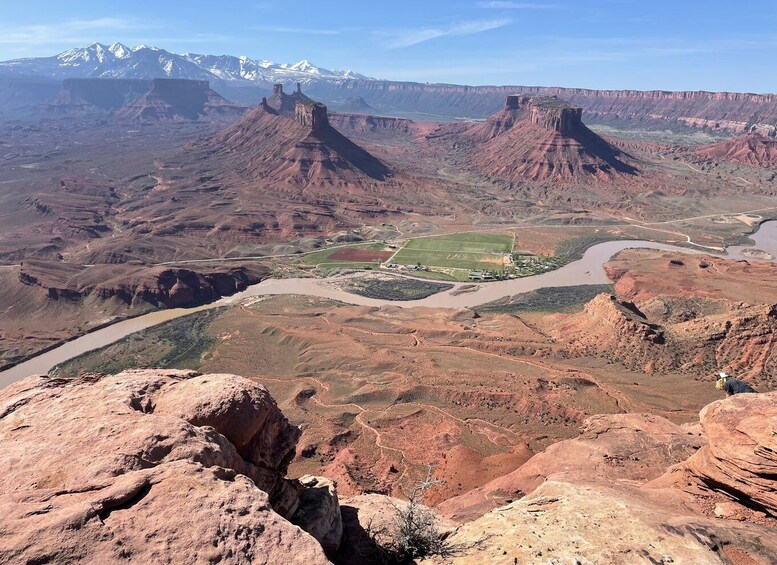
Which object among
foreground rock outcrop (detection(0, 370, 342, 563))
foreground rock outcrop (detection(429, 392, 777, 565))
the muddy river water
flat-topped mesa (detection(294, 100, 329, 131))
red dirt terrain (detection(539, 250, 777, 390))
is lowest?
the muddy river water

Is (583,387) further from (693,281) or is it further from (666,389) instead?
Answer: (693,281)

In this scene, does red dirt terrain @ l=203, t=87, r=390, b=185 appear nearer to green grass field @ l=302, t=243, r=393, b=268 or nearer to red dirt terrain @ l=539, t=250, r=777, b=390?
green grass field @ l=302, t=243, r=393, b=268

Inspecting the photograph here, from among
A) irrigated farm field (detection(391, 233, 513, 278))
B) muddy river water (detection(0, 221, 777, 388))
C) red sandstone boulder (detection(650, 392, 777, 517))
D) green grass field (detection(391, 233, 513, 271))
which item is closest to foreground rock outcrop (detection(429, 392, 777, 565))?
red sandstone boulder (detection(650, 392, 777, 517))

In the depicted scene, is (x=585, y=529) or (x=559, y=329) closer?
(x=585, y=529)

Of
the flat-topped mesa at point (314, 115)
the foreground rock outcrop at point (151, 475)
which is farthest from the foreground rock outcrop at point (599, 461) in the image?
the flat-topped mesa at point (314, 115)

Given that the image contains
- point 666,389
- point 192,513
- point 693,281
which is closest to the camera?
point 192,513


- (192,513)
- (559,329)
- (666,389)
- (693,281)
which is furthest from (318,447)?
(693,281)
